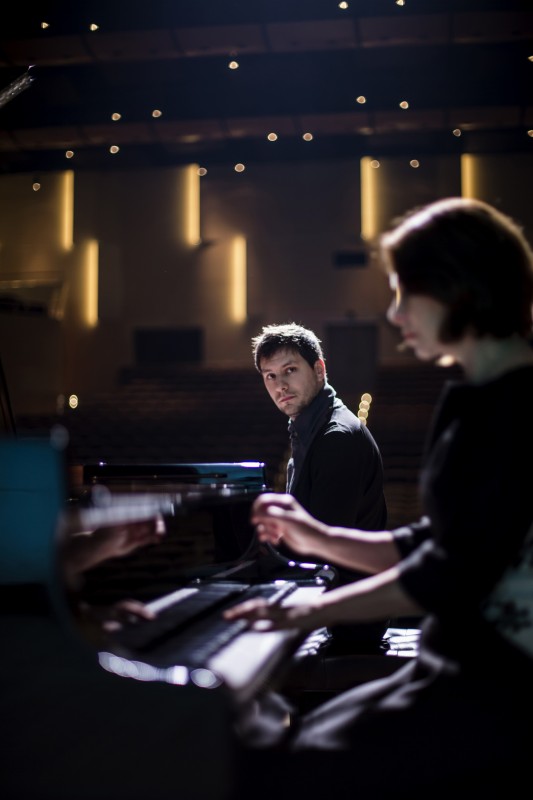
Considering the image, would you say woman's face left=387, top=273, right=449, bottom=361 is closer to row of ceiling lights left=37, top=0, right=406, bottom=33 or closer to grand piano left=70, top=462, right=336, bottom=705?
grand piano left=70, top=462, right=336, bottom=705

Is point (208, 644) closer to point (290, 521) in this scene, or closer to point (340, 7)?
point (290, 521)

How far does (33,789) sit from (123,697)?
0.63 feet

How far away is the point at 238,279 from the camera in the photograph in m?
12.7

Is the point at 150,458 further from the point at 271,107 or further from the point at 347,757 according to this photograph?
the point at 347,757

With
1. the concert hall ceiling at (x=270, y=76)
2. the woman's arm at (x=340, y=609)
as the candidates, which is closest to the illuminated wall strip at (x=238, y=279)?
the concert hall ceiling at (x=270, y=76)

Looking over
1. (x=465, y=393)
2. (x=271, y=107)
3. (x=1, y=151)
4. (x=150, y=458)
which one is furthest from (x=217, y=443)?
(x=465, y=393)

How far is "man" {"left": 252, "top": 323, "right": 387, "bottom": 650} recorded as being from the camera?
2051 mm

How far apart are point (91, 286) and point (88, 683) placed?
12176mm

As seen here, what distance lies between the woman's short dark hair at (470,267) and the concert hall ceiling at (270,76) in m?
7.65

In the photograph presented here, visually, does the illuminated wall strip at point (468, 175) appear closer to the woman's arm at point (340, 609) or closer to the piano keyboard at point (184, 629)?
the piano keyboard at point (184, 629)

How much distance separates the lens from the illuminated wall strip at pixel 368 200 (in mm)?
12289

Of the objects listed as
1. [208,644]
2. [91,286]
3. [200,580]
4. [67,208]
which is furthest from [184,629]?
[67,208]

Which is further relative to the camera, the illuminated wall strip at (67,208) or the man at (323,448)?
the illuminated wall strip at (67,208)

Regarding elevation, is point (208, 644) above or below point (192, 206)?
below
